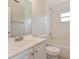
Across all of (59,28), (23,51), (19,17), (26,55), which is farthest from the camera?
(59,28)

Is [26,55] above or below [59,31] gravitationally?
below

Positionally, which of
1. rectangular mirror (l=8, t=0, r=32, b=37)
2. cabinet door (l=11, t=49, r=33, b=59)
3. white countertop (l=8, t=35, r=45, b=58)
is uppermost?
rectangular mirror (l=8, t=0, r=32, b=37)

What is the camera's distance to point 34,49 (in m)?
1.91

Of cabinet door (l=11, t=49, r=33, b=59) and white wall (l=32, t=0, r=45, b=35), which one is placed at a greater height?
white wall (l=32, t=0, r=45, b=35)

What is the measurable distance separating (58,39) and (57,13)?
0.93 meters

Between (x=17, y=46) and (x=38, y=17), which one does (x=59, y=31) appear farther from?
(x=17, y=46)

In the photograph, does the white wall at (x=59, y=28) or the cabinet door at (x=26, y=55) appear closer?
the cabinet door at (x=26, y=55)

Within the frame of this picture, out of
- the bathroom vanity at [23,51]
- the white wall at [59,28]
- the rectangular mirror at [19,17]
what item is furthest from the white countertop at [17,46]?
the white wall at [59,28]

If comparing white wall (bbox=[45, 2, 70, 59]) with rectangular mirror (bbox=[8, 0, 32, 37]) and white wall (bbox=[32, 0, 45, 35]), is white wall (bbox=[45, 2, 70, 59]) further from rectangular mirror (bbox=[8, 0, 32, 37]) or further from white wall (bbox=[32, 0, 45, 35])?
rectangular mirror (bbox=[8, 0, 32, 37])

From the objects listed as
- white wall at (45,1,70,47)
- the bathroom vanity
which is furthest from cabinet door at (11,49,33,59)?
white wall at (45,1,70,47)

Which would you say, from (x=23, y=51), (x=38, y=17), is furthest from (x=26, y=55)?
(x=38, y=17)

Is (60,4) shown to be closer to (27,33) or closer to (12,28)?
(27,33)

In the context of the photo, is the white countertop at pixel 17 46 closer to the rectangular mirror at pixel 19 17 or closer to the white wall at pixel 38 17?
the rectangular mirror at pixel 19 17
